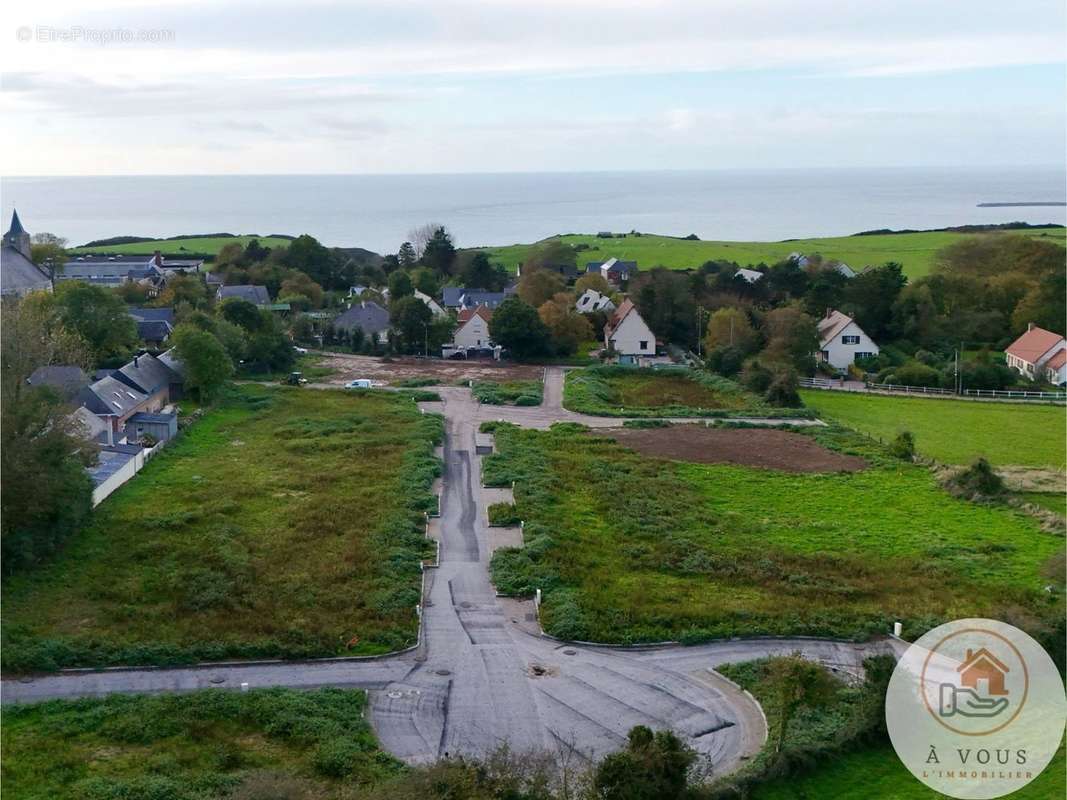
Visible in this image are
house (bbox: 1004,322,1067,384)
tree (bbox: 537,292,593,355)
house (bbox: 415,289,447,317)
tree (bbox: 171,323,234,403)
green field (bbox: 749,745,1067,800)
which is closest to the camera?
green field (bbox: 749,745,1067,800)

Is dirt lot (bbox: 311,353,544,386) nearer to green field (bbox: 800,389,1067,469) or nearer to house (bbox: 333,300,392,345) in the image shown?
house (bbox: 333,300,392,345)

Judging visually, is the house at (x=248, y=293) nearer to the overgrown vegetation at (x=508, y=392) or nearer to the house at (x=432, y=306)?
the house at (x=432, y=306)

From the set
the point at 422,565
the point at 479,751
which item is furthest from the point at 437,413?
the point at 479,751

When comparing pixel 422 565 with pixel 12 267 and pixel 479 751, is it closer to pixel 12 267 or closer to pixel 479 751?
pixel 479 751

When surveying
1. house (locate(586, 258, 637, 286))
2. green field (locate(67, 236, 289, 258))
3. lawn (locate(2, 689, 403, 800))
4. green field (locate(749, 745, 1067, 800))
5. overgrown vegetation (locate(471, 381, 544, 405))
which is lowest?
green field (locate(749, 745, 1067, 800))

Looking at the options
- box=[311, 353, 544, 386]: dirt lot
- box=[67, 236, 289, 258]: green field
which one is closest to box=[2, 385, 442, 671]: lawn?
box=[311, 353, 544, 386]: dirt lot

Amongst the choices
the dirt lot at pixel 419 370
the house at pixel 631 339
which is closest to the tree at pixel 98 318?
the dirt lot at pixel 419 370
